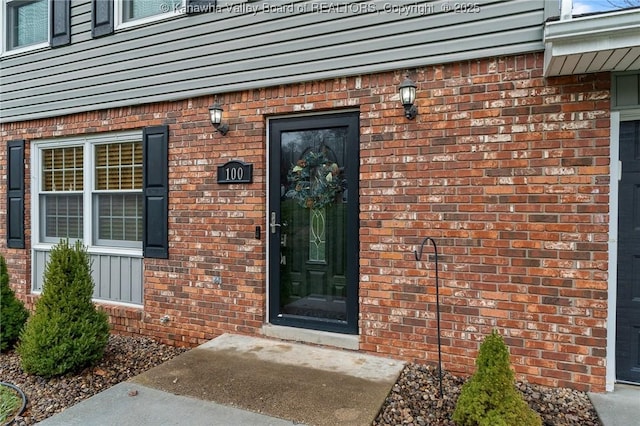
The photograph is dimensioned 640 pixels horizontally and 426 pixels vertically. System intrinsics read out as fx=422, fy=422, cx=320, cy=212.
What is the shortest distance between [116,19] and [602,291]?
5.59 metres

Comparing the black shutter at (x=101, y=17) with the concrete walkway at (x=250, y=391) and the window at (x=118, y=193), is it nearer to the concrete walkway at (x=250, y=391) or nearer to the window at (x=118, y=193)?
the window at (x=118, y=193)

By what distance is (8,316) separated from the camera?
14.9 ft

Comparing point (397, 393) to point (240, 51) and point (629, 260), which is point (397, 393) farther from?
point (240, 51)

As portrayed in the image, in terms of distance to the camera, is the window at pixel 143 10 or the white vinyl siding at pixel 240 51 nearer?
the white vinyl siding at pixel 240 51

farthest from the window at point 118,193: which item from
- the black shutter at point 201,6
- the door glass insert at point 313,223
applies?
the door glass insert at point 313,223

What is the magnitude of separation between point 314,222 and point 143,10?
10.9 ft

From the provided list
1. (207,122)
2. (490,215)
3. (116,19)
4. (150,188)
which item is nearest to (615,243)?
(490,215)

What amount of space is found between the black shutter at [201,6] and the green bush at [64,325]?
2.67m

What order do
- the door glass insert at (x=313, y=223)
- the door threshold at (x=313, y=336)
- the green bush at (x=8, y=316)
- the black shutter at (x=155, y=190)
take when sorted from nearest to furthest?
the door threshold at (x=313, y=336), the door glass insert at (x=313, y=223), the green bush at (x=8, y=316), the black shutter at (x=155, y=190)

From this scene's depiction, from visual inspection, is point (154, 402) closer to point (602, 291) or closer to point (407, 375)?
point (407, 375)

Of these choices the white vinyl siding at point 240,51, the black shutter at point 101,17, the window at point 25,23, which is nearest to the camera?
the white vinyl siding at point 240,51

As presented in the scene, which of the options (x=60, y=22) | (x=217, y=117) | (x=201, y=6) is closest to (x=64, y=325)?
(x=217, y=117)

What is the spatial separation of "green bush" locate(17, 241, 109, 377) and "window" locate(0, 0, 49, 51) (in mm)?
3636

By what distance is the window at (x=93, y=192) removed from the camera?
5031 millimetres
